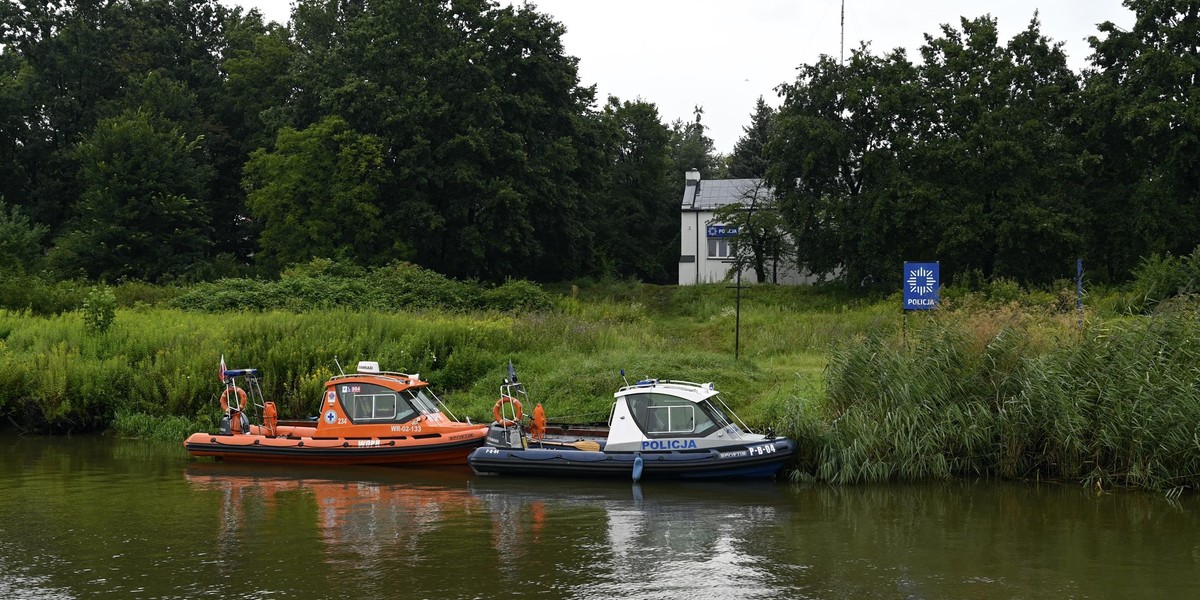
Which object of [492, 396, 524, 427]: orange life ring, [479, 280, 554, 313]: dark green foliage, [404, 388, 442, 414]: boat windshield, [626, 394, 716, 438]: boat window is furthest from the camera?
[479, 280, 554, 313]: dark green foliage

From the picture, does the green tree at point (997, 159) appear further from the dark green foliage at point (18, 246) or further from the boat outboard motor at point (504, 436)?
the dark green foliage at point (18, 246)

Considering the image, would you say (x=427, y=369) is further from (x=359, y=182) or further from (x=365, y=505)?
(x=359, y=182)

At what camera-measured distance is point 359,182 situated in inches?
1911

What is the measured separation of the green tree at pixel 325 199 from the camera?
47.6 meters

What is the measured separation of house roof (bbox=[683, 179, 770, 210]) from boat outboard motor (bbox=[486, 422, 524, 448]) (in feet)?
127

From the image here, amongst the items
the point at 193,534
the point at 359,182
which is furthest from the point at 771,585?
the point at 359,182

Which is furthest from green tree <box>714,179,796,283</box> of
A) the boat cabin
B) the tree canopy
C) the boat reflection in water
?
the boat reflection in water

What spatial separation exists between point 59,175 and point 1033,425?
53163 millimetres

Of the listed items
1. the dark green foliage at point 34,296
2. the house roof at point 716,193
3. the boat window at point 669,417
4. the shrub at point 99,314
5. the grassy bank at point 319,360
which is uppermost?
the house roof at point 716,193

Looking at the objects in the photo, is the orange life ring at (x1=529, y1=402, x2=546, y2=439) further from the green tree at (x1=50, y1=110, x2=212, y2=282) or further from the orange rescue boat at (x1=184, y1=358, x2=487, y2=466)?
the green tree at (x1=50, y1=110, x2=212, y2=282)

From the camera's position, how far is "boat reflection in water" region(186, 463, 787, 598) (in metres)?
13.2

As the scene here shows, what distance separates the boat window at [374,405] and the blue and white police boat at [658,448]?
6.91 feet

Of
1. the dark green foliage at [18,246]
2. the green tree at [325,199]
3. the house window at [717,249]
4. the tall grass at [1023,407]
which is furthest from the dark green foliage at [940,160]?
the dark green foliage at [18,246]

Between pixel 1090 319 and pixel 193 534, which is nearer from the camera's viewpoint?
pixel 193 534
